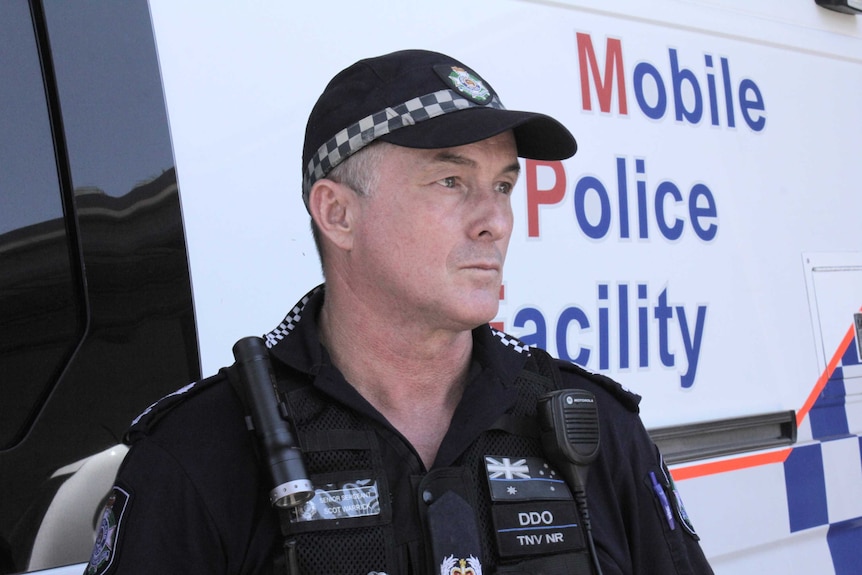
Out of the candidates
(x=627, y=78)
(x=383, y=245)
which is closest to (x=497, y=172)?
(x=383, y=245)

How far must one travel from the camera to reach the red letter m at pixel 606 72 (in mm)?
2439

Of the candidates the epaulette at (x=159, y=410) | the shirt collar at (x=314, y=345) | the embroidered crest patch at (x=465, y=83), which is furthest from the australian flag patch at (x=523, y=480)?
the embroidered crest patch at (x=465, y=83)

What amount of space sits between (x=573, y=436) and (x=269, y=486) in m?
0.41

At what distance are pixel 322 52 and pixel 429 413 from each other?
0.77 metres

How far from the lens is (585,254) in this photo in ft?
7.75

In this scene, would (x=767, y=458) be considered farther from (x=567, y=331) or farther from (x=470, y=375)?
(x=470, y=375)

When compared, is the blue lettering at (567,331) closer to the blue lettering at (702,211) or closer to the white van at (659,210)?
the white van at (659,210)

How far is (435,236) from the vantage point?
5.18 ft

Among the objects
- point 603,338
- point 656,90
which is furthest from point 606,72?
point 603,338

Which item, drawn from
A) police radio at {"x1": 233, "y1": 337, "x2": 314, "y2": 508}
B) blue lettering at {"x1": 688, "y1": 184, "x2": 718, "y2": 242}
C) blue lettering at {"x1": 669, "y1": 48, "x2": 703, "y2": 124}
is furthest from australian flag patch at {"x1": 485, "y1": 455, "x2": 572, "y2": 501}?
blue lettering at {"x1": 669, "y1": 48, "x2": 703, "y2": 124}

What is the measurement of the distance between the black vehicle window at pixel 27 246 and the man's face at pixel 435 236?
45cm

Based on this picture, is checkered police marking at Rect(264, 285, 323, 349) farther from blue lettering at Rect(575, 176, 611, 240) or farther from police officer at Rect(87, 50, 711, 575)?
blue lettering at Rect(575, 176, 611, 240)

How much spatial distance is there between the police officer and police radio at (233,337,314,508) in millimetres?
31

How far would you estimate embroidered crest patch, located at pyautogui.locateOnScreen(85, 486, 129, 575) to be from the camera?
53.9 inches
